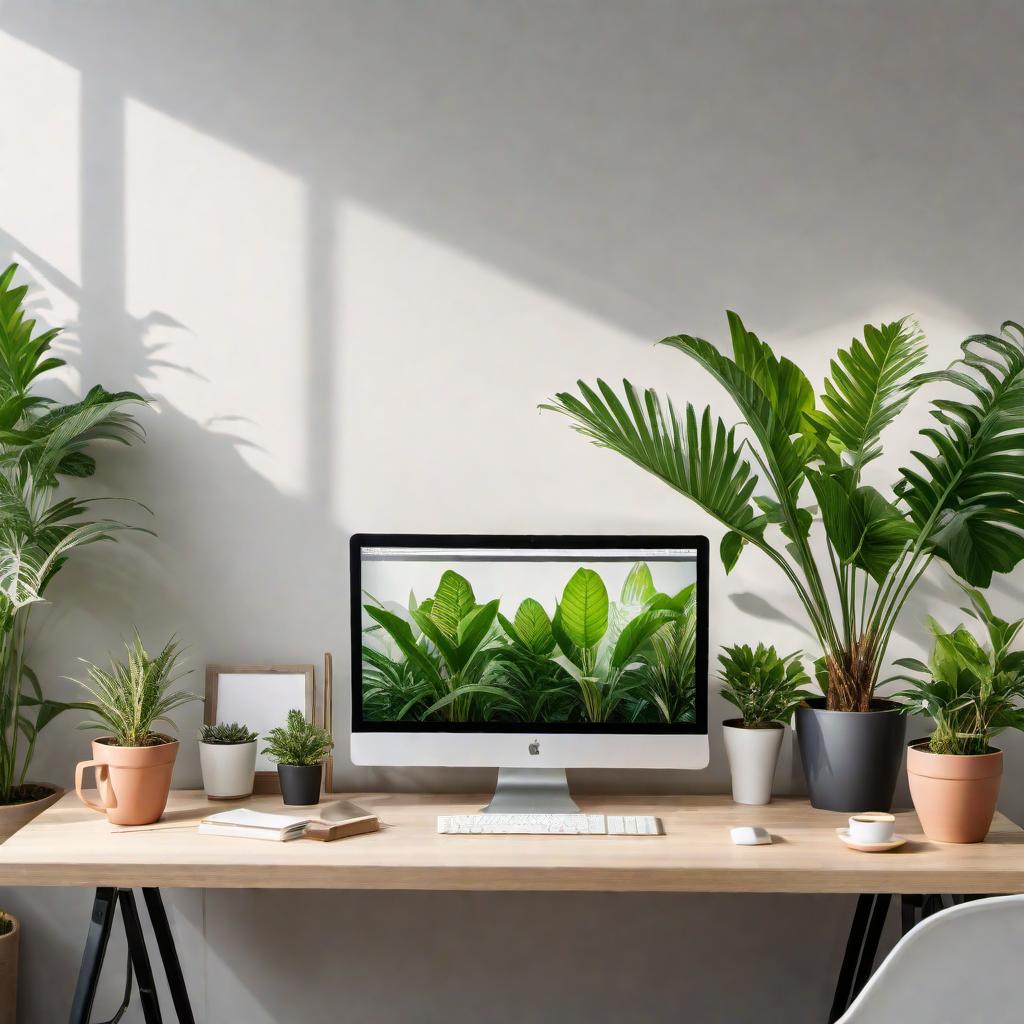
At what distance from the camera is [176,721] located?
2.42m

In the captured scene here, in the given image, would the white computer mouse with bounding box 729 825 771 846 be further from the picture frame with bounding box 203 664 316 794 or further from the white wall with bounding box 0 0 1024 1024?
the picture frame with bounding box 203 664 316 794

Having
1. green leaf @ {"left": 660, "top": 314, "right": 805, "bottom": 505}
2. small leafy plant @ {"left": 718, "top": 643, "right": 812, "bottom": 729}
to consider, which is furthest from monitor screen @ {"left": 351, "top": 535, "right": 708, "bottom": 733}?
green leaf @ {"left": 660, "top": 314, "right": 805, "bottom": 505}

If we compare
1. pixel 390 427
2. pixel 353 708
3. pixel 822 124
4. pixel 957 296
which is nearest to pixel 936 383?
pixel 957 296

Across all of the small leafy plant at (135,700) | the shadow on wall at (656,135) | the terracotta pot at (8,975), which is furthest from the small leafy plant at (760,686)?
the terracotta pot at (8,975)

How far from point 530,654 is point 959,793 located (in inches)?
34.3

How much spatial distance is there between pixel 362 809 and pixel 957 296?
175cm

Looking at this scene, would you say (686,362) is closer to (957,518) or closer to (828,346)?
(828,346)

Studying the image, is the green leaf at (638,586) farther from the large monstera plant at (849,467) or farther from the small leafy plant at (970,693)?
the small leafy plant at (970,693)

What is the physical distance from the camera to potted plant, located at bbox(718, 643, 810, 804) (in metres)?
2.21

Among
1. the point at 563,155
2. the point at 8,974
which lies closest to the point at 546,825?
the point at 8,974

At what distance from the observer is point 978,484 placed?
6.85ft

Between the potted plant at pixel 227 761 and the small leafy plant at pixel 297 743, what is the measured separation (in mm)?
60

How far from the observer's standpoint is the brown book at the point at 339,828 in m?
1.94

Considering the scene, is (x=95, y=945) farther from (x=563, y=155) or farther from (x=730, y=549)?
(x=563, y=155)
